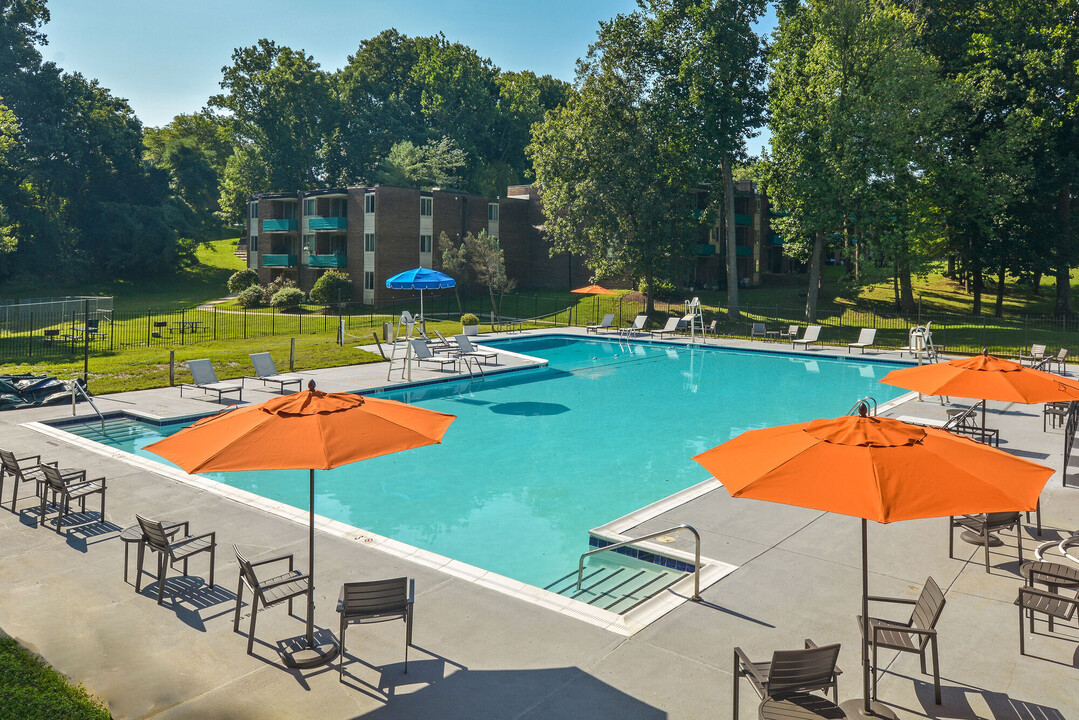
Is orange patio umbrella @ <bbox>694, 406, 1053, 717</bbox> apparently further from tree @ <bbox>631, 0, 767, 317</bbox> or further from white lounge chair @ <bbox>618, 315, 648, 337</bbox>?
tree @ <bbox>631, 0, 767, 317</bbox>

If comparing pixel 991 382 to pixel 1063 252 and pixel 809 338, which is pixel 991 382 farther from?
pixel 1063 252

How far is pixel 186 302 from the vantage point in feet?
180

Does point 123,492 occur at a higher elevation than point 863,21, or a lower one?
lower

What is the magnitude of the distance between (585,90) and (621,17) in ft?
13.9

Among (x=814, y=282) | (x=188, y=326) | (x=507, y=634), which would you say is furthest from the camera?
(x=814, y=282)

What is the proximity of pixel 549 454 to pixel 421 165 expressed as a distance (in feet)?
171

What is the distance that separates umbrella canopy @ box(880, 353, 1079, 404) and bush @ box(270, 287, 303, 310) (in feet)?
137

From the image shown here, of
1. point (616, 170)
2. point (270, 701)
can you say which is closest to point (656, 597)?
point (270, 701)

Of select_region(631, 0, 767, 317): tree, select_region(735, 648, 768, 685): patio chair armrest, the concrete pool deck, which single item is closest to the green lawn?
the concrete pool deck

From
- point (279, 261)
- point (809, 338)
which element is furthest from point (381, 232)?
point (809, 338)

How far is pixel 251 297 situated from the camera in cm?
4888

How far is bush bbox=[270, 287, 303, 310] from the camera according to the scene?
46.5 m

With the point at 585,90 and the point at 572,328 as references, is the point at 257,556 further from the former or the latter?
the point at 585,90

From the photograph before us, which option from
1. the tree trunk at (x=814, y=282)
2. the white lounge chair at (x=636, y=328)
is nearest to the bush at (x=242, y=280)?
the white lounge chair at (x=636, y=328)
